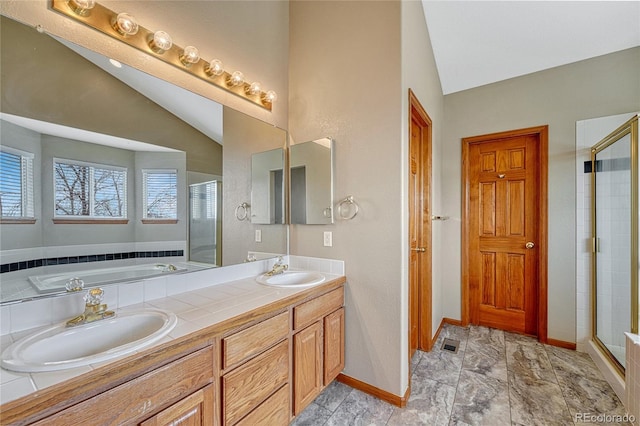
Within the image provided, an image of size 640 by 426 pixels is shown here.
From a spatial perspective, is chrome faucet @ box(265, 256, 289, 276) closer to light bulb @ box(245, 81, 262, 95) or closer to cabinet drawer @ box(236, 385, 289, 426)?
cabinet drawer @ box(236, 385, 289, 426)

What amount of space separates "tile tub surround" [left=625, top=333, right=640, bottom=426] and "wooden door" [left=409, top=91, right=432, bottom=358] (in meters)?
1.23

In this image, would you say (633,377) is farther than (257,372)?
Yes

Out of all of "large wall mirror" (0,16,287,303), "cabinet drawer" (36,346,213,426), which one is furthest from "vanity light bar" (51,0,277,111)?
"cabinet drawer" (36,346,213,426)

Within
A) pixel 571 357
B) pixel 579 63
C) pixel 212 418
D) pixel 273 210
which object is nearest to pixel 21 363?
pixel 212 418

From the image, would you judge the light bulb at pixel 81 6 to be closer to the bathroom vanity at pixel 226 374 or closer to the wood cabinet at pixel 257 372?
the bathroom vanity at pixel 226 374

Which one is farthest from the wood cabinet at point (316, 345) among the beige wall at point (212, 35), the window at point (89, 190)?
the beige wall at point (212, 35)

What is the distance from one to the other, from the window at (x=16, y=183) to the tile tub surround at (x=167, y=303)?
0.35 m

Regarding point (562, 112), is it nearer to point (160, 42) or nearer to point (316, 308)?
point (316, 308)

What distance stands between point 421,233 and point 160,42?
2.32 m

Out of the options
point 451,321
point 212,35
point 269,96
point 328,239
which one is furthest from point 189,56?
point 451,321

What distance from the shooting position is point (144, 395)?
34.1 inches

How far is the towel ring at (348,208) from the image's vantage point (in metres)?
1.90

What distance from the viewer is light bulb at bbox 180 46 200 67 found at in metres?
1.48

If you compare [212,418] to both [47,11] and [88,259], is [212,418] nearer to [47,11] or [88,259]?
[88,259]
